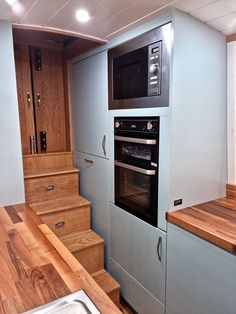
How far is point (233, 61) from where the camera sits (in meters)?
1.59

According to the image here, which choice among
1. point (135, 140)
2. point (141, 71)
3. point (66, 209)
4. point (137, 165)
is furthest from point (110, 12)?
point (66, 209)

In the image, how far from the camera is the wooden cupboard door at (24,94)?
2.28 m

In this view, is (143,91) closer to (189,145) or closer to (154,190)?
(189,145)

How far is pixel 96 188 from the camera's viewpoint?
7.22 ft

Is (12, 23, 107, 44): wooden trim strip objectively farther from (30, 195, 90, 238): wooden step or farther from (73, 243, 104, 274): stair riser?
(73, 243, 104, 274): stair riser

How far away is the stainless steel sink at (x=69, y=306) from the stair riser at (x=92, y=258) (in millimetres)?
1191

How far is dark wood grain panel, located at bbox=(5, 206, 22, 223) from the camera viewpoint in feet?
4.90

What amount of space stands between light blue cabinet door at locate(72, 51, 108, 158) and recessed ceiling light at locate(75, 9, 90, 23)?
405 mm

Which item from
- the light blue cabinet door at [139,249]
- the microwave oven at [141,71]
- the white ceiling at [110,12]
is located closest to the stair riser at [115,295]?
the light blue cabinet door at [139,249]

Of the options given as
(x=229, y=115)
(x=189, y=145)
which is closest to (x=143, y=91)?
(x=189, y=145)

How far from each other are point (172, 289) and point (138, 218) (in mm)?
470

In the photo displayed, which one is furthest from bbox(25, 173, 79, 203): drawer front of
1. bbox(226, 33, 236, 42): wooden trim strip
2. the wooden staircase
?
bbox(226, 33, 236, 42): wooden trim strip

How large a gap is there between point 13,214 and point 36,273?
68cm

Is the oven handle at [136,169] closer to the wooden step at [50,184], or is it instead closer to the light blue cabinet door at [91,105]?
the light blue cabinet door at [91,105]
